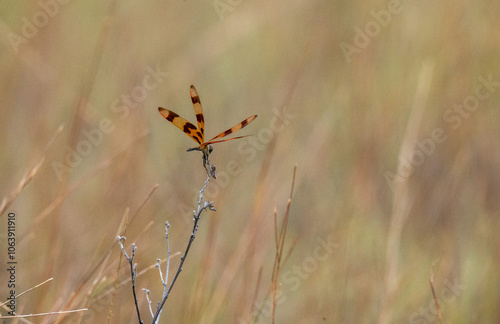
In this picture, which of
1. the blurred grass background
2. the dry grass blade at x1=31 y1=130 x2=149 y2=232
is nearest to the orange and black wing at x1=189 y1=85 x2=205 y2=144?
the dry grass blade at x1=31 y1=130 x2=149 y2=232

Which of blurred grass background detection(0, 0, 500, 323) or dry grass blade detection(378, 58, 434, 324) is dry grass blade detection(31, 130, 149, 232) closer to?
blurred grass background detection(0, 0, 500, 323)

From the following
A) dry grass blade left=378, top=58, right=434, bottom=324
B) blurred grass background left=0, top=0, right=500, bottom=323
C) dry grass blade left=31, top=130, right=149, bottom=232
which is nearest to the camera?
dry grass blade left=31, top=130, right=149, bottom=232

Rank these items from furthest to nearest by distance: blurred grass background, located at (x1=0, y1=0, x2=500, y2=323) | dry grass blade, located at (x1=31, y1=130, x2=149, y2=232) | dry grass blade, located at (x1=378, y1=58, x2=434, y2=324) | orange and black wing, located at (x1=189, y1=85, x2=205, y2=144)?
blurred grass background, located at (x1=0, y1=0, x2=500, y2=323) < dry grass blade, located at (x1=378, y1=58, x2=434, y2=324) < dry grass blade, located at (x1=31, y1=130, x2=149, y2=232) < orange and black wing, located at (x1=189, y1=85, x2=205, y2=144)

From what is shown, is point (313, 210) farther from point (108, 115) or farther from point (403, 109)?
point (108, 115)

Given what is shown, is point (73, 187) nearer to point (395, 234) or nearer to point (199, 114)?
point (199, 114)

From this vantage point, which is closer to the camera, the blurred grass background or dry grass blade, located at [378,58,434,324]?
dry grass blade, located at [378,58,434,324]

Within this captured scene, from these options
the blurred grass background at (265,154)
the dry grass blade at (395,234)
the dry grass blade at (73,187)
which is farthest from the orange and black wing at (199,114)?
the dry grass blade at (395,234)

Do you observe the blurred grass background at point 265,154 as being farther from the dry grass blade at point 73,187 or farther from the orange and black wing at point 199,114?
the orange and black wing at point 199,114

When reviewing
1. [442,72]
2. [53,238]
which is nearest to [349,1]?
[442,72]

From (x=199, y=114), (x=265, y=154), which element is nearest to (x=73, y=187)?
(x=199, y=114)
